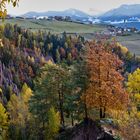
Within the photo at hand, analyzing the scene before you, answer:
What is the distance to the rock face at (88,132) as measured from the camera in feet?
156

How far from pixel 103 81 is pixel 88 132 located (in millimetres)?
6662

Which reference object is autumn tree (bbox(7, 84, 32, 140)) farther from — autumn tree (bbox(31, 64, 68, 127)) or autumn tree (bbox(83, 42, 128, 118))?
autumn tree (bbox(83, 42, 128, 118))

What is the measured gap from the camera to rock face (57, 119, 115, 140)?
1874 inches

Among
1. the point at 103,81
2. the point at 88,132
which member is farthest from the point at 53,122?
the point at 103,81

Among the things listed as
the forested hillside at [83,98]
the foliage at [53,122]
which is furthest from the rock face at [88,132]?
the foliage at [53,122]

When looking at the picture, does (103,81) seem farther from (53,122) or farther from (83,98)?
(53,122)

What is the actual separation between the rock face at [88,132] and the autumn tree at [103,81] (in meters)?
2.56

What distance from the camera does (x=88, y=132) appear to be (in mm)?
50812

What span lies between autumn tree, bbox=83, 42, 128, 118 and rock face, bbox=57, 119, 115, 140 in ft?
8.39

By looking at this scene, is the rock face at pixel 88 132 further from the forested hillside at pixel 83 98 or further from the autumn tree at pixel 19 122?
the autumn tree at pixel 19 122

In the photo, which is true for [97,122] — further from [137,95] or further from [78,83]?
[137,95]

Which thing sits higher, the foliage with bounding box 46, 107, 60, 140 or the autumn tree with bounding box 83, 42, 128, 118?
the autumn tree with bounding box 83, 42, 128, 118

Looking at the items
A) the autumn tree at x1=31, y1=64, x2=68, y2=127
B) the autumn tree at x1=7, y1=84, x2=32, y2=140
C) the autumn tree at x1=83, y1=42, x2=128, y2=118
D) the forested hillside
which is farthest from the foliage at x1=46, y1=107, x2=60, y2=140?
the autumn tree at x1=83, y1=42, x2=128, y2=118

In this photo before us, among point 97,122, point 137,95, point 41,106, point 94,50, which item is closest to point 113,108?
point 97,122
